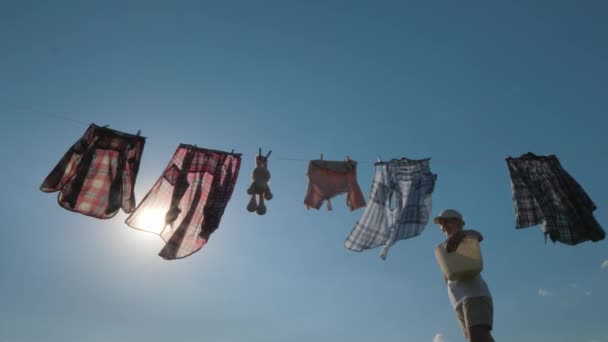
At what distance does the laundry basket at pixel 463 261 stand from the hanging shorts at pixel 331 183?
12.1 ft

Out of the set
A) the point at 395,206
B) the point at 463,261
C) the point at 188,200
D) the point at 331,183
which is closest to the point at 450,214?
the point at 463,261

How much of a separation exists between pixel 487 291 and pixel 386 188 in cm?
371

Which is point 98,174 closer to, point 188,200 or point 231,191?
point 188,200

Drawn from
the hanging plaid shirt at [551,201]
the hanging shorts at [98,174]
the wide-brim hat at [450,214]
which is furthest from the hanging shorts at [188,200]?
the hanging plaid shirt at [551,201]

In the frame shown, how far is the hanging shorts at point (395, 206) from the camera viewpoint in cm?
703

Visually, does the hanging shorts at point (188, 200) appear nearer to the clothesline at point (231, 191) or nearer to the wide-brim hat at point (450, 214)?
the clothesline at point (231, 191)

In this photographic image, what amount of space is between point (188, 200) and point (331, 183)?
2543mm

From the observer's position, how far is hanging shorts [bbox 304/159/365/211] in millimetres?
7730

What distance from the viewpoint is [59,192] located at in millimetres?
6102

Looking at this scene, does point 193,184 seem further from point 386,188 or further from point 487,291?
point 487,291

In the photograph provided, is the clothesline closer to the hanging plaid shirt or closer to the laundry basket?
the hanging plaid shirt

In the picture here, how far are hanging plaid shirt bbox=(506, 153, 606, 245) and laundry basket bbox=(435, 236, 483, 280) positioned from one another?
354cm

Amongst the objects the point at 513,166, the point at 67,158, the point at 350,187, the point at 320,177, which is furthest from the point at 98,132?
the point at 513,166

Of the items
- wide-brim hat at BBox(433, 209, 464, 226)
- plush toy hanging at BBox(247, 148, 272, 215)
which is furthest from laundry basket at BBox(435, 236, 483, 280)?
plush toy hanging at BBox(247, 148, 272, 215)
